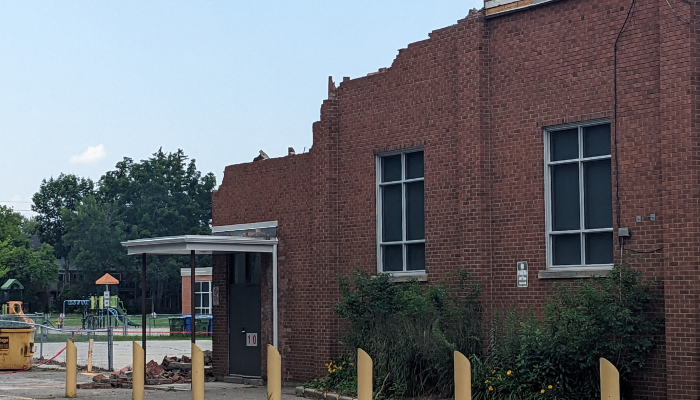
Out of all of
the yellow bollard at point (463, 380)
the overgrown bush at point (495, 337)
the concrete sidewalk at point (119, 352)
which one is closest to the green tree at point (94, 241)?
the concrete sidewalk at point (119, 352)

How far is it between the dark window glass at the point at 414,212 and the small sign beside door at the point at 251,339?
195 inches

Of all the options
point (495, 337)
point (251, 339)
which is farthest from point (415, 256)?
point (251, 339)

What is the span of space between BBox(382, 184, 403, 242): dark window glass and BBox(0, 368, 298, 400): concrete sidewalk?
3714 millimetres

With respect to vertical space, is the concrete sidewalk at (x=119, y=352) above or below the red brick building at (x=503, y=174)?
below

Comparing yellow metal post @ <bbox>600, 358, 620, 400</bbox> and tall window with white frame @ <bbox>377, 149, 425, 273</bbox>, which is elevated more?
tall window with white frame @ <bbox>377, 149, 425, 273</bbox>

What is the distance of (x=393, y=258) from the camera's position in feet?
59.6

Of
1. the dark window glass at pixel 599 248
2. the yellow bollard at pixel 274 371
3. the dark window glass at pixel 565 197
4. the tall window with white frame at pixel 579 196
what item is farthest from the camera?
Answer: the dark window glass at pixel 565 197

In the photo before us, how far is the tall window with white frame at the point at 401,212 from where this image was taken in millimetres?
17734

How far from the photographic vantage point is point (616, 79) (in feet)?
47.0

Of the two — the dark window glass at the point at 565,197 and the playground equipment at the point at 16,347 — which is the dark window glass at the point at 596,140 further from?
the playground equipment at the point at 16,347

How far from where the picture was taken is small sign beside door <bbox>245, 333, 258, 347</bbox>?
20.7 m

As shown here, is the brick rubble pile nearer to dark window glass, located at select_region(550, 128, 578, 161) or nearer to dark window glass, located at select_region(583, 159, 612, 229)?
dark window glass, located at select_region(550, 128, 578, 161)

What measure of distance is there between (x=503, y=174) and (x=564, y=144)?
4.06 feet

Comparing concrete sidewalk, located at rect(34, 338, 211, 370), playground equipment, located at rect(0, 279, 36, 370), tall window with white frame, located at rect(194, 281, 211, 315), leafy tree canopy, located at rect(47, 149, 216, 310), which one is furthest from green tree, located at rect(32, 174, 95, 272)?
playground equipment, located at rect(0, 279, 36, 370)
